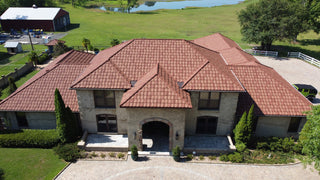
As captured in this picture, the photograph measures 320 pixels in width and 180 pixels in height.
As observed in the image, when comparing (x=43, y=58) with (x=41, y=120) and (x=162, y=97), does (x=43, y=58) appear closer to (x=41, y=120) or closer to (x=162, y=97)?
(x=41, y=120)

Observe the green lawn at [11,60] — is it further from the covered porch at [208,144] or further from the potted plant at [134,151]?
the covered porch at [208,144]

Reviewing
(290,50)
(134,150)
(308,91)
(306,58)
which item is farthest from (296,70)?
(134,150)

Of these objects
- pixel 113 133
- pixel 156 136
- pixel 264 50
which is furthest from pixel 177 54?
pixel 264 50

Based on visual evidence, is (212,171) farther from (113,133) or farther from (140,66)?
(140,66)

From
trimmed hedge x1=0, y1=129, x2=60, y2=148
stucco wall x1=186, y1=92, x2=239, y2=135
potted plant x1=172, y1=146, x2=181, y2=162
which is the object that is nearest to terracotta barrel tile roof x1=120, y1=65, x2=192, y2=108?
stucco wall x1=186, y1=92, x2=239, y2=135

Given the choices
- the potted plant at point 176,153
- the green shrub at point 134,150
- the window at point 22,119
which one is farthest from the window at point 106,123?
the window at point 22,119

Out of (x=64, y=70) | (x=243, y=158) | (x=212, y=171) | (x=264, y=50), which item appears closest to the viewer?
(x=212, y=171)

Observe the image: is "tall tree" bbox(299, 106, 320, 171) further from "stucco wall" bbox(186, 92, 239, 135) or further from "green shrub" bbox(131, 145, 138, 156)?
"green shrub" bbox(131, 145, 138, 156)
